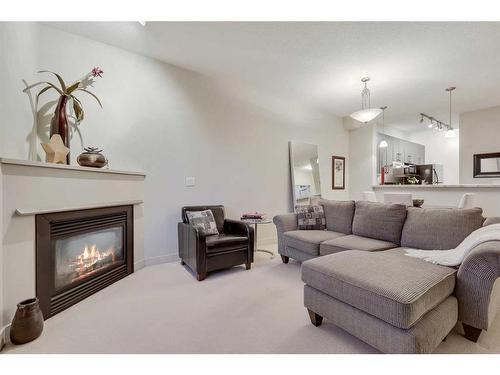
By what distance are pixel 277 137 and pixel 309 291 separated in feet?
9.90

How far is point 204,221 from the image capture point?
2.89 m

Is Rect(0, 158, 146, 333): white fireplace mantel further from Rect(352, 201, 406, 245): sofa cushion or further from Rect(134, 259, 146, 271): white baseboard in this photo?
Rect(352, 201, 406, 245): sofa cushion

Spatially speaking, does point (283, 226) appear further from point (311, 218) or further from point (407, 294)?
point (407, 294)

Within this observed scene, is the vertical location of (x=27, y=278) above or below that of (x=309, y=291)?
above

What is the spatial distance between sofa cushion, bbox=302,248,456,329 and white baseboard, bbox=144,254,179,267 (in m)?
2.01

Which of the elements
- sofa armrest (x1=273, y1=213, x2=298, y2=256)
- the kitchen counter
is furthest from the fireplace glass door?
the kitchen counter

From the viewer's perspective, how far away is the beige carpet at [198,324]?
1.42 m

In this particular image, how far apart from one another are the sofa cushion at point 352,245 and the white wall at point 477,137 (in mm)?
4210

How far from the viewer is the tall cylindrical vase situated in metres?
2.06

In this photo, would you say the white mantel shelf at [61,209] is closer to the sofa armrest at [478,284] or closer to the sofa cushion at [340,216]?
the sofa cushion at [340,216]

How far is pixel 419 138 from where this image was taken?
7395mm

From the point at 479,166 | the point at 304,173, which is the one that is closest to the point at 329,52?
the point at 304,173
